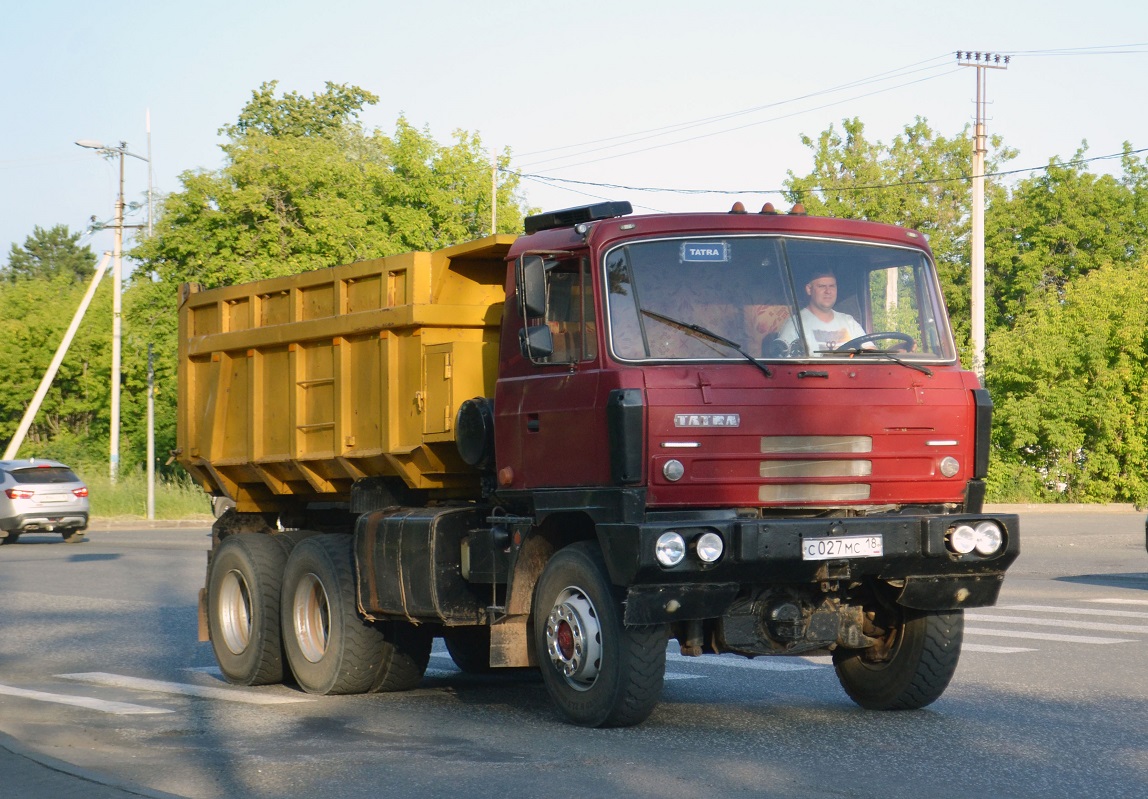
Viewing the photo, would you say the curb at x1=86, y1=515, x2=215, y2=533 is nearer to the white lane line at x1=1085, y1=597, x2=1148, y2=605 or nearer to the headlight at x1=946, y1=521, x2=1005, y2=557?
the white lane line at x1=1085, y1=597, x2=1148, y2=605

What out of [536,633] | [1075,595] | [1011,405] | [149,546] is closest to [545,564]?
[536,633]

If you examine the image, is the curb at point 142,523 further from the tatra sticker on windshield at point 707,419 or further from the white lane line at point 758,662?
the tatra sticker on windshield at point 707,419

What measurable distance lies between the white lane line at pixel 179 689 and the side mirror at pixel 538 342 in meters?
2.96

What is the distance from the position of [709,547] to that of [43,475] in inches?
1085

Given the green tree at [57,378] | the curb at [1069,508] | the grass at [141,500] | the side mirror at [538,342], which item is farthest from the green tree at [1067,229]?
the side mirror at [538,342]

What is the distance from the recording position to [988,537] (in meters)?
8.24

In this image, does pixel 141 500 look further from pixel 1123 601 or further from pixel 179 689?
pixel 179 689

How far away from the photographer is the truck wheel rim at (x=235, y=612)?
438 inches

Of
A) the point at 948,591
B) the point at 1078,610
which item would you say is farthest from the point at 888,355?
the point at 1078,610

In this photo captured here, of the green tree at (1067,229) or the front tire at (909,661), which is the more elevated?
the green tree at (1067,229)

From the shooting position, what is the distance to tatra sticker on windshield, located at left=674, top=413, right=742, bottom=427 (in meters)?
7.87

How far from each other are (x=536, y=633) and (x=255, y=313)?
13.3 ft

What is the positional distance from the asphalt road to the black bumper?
2.36ft

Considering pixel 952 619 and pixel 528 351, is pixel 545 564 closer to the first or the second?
pixel 528 351
